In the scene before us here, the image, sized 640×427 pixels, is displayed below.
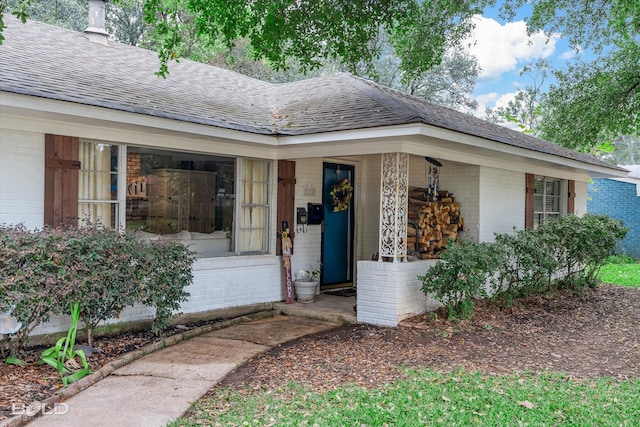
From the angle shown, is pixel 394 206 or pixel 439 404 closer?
pixel 439 404

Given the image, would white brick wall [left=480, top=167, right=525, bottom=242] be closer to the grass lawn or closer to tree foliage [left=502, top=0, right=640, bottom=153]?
tree foliage [left=502, top=0, right=640, bottom=153]


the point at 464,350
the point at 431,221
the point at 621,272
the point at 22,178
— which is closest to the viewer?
the point at 22,178

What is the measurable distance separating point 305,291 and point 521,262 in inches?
133

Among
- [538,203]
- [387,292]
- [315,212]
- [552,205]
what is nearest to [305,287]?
[315,212]

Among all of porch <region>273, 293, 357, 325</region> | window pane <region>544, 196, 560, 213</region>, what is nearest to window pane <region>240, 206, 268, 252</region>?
porch <region>273, 293, 357, 325</region>

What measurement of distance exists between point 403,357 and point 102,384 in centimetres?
298

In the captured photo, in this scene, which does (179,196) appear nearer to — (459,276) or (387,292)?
(387,292)

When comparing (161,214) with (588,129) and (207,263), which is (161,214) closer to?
(207,263)

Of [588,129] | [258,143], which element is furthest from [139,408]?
[588,129]

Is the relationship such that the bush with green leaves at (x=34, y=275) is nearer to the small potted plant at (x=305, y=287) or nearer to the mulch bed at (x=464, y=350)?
the mulch bed at (x=464, y=350)

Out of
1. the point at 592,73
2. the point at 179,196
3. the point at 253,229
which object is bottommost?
the point at 253,229

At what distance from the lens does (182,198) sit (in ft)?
24.7

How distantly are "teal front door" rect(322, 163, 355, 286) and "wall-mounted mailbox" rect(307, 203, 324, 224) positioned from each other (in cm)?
23

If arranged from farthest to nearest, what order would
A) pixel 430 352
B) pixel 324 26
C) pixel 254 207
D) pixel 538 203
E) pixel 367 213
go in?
pixel 538 203 → pixel 367 213 → pixel 254 207 → pixel 324 26 → pixel 430 352
